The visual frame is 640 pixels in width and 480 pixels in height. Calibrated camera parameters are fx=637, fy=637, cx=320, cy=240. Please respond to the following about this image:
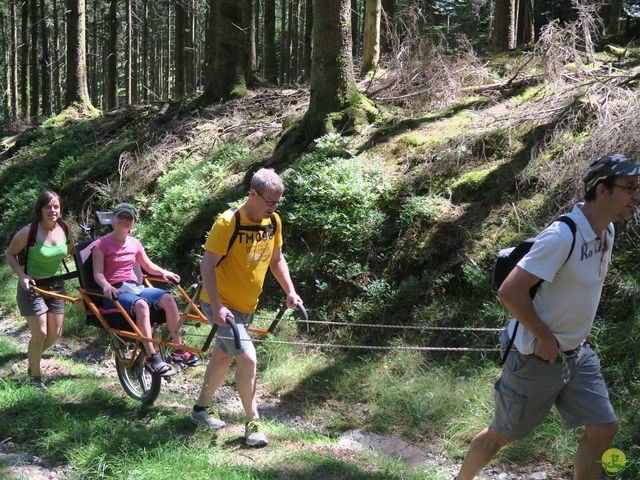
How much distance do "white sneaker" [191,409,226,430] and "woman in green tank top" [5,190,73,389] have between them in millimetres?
2264

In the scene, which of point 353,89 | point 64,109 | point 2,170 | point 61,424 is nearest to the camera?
point 61,424

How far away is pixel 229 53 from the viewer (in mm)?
14766

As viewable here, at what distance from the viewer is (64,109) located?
64.5ft

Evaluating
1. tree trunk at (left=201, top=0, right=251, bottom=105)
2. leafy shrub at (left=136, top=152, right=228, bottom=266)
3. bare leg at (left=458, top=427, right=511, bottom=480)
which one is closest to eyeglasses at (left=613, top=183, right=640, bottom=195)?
bare leg at (left=458, top=427, right=511, bottom=480)

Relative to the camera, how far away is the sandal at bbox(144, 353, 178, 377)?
226 inches

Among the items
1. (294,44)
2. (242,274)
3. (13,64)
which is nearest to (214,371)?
(242,274)

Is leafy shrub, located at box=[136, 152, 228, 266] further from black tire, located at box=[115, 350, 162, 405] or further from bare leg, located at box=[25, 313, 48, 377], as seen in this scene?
black tire, located at box=[115, 350, 162, 405]

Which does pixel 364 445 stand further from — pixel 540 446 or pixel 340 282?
pixel 340 282

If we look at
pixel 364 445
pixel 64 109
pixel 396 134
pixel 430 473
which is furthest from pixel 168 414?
pixel 64 109

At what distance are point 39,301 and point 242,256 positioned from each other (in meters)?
3.25

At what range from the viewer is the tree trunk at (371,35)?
1254 centimetres

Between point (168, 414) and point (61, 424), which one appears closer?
point (61, 424)

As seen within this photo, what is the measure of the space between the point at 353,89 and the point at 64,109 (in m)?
12.5

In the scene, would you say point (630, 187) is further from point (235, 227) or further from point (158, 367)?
point (158, 367)
